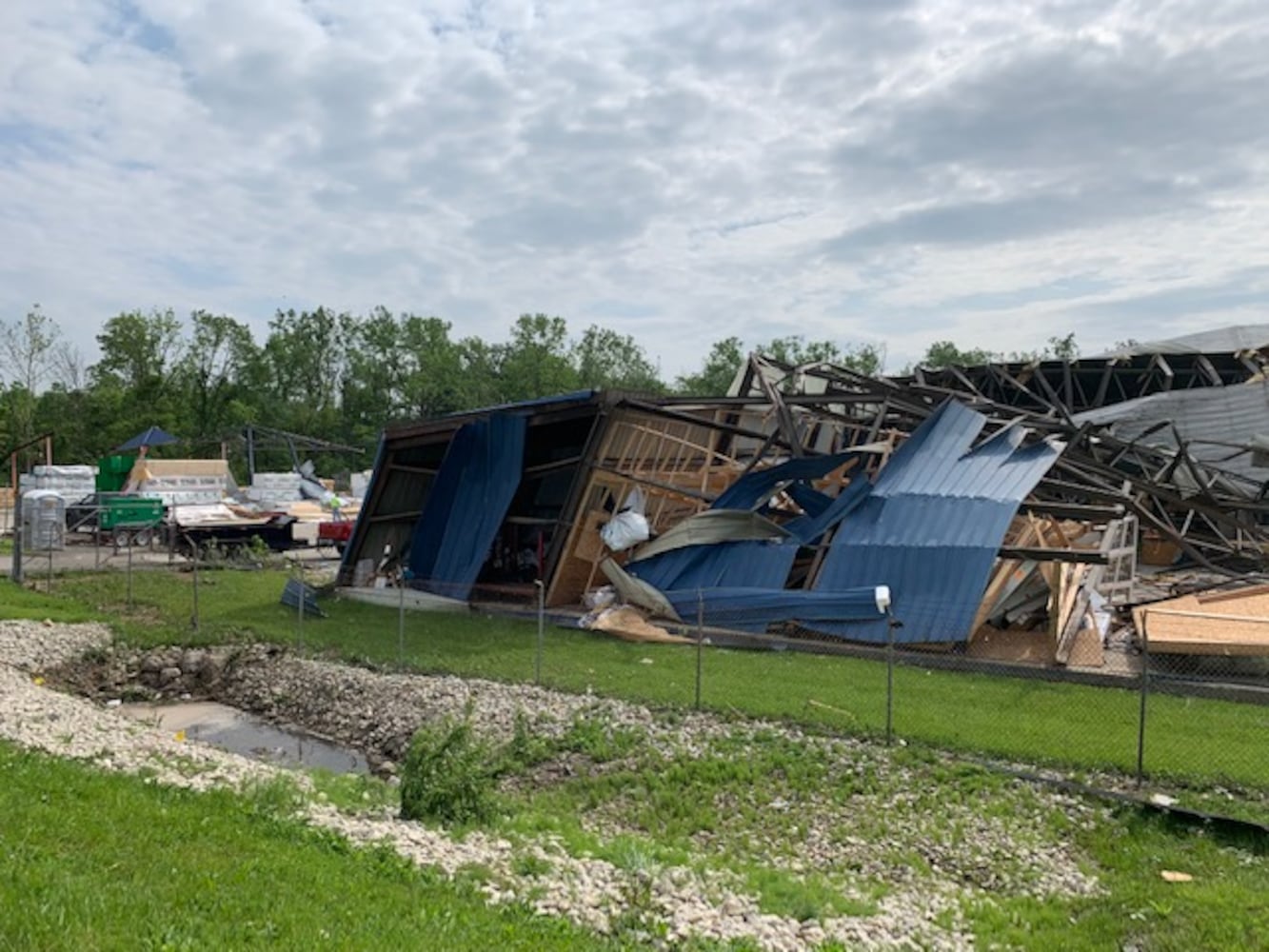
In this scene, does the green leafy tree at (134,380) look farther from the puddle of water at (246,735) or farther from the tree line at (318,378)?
the puddle of water at (246,735)

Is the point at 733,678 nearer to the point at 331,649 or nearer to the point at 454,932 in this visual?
the point at 331,649

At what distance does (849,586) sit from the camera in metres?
17.2

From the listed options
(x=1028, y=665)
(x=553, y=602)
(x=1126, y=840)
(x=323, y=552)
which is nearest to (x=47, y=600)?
(x=553, y=602)

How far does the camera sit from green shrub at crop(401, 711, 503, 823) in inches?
340

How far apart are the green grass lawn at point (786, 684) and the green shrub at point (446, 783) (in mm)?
4554

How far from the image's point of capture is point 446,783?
870cm

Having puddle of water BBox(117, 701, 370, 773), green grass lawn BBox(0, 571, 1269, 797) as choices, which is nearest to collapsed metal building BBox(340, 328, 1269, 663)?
green grass lawn BBox(0, 571, 1269, 797)

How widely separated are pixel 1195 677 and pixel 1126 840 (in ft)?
20.4

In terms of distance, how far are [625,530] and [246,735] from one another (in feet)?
29.2

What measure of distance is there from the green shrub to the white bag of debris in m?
11.3

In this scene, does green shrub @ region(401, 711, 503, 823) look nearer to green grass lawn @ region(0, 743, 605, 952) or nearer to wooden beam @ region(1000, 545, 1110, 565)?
green grass lawn @ region(0, 743, 605, 952)

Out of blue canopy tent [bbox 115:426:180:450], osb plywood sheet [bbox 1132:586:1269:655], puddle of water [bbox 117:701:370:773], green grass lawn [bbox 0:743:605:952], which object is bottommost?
puddle of water [bbox 117:701:370:773]

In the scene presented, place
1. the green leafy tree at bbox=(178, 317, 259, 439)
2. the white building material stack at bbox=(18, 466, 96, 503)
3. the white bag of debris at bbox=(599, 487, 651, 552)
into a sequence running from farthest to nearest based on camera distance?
the green leafy tree at bbox=(178, 317, 259, 439) < the white building material stack at bbox=(18, 466, 96, 503) < the white bag of debris at bbox=(599, 487, 651, 552)

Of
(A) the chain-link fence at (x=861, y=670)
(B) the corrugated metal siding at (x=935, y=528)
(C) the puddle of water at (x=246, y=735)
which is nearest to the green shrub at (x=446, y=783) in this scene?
(C) the puddle of water at (x=246, y=735)
